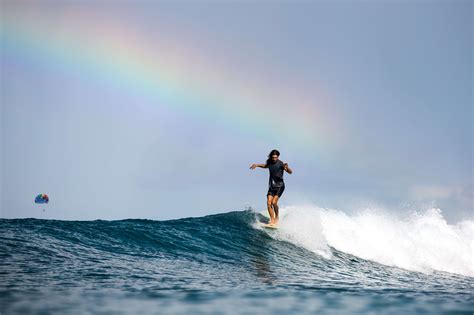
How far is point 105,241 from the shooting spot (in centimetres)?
1123

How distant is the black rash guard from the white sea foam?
6.24ft

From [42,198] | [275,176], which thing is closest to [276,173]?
[275,176]

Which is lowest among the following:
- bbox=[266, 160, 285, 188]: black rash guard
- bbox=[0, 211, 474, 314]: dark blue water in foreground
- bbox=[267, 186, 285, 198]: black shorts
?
bbox=[0, 211, 474, 314]: dark blue water in foreground

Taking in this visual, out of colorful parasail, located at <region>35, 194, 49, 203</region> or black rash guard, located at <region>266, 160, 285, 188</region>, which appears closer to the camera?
black rash guard, located at <region>266, 160, 285, 188</region>

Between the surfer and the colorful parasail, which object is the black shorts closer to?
the surfer

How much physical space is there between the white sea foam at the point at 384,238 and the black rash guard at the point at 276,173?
74.9 inches

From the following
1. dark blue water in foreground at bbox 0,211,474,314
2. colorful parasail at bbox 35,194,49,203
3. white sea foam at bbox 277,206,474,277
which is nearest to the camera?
dark blue water in foreground at bbox 0,211,474,314

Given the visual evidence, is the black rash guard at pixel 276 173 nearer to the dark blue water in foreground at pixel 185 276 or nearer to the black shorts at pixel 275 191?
the black shorts at pixel 275 191

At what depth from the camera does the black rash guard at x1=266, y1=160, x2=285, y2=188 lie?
13.9 metres

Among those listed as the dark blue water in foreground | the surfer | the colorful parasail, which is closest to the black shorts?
the surfer

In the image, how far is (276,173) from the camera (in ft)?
45.5

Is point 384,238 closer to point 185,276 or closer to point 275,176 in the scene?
point 275,176

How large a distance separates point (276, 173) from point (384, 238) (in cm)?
525

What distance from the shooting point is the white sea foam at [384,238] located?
13.6 m
